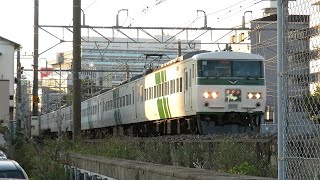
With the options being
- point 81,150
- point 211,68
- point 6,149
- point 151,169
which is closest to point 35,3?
point 6,149

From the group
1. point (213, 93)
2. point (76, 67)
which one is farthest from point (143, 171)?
point (213, 93)

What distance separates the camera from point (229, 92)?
2650cm

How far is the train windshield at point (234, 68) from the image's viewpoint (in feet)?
87.1

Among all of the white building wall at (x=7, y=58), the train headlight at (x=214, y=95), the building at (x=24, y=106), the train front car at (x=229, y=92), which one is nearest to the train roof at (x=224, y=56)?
the train front car at (x=229, y=92)

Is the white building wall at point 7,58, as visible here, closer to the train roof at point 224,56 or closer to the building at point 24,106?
the building at point 24,106

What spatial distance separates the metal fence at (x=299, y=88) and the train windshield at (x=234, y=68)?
20492 millimetres

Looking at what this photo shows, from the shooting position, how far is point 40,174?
707 inches

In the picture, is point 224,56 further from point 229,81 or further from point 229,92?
point 229,92

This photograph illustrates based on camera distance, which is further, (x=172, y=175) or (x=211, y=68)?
(x=211, y=68)

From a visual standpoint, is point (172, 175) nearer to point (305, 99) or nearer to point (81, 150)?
point (305, 99)

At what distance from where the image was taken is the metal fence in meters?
5.13

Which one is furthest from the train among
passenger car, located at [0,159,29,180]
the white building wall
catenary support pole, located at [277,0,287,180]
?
the white building wall

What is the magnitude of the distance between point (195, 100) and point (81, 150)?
6549mm

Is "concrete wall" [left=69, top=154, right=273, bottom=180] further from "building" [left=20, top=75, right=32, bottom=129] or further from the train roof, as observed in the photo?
"building" [left=20, top=75, right=32, bottom=129]
